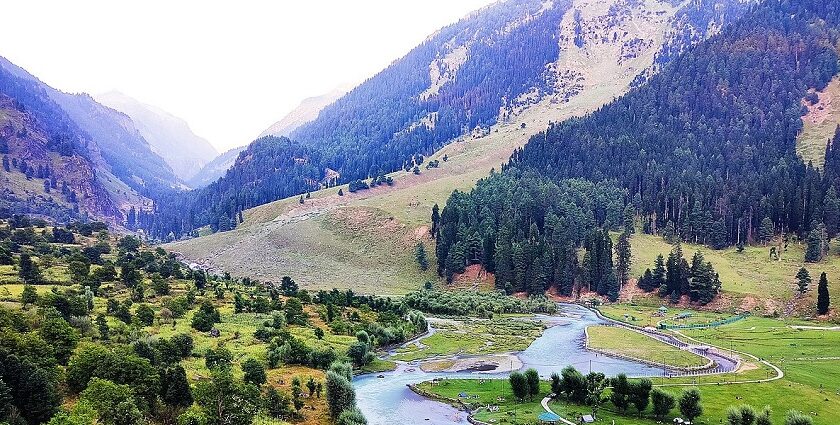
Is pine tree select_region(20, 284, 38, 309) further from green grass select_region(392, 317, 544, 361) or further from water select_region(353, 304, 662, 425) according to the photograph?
green grass select_region(392, 317, 544, 361)

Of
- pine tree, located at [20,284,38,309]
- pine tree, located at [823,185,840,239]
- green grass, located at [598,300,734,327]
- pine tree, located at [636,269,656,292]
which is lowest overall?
green grass, located at [598,300,734,327]

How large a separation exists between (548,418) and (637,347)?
151 feet

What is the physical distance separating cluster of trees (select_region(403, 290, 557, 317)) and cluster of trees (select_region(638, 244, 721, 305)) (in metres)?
29.7

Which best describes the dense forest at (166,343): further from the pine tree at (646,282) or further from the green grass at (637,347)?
the pine tree at (646,282)

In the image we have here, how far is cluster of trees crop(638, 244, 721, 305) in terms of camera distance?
14500 cm

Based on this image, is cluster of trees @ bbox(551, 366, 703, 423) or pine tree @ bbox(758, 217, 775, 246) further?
pine tree @ bbox(758, 217, 775, 246)

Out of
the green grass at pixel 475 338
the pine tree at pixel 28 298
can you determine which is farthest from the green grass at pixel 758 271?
the pine tree at pixel 28 298

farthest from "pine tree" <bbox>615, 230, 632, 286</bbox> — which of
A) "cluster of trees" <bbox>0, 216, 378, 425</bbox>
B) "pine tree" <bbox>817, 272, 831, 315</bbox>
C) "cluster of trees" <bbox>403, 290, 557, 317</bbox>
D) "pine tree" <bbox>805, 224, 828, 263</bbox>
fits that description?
"cluster of trees" <bbox>0, 216, 378, 425</bbox>

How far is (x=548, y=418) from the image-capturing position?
68000mm

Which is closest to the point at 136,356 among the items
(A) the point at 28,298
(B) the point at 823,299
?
(A) the point at 28,298

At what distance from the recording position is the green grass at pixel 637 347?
95500 millimetres

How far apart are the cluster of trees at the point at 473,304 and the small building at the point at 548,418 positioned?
257 ft

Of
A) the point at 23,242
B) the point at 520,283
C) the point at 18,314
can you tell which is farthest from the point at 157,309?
the point at 520,283

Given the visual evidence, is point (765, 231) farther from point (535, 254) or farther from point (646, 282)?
point (535, 254)
